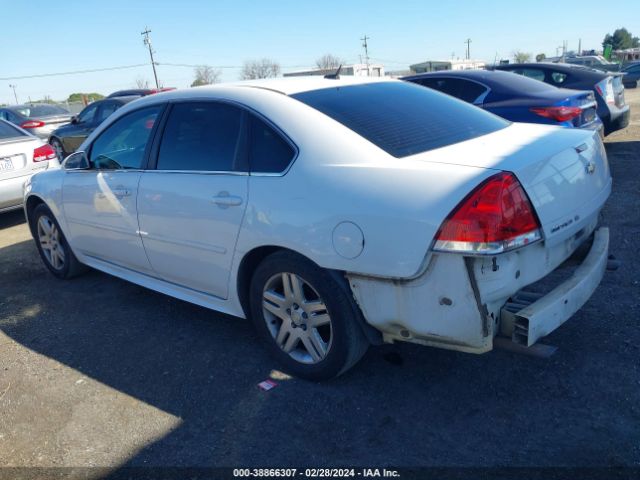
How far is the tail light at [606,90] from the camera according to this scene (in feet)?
27.3

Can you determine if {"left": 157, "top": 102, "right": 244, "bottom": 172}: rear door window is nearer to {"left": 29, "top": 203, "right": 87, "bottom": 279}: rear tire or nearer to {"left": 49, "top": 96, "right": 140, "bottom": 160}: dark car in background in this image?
{"left": 29, "top": 203, "right": 87, "bottom": 279}: rear tire

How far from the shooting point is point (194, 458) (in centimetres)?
262

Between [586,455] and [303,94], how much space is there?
234 centimetres

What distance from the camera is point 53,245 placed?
5.15 meters

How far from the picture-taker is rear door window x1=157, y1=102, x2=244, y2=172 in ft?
10.8

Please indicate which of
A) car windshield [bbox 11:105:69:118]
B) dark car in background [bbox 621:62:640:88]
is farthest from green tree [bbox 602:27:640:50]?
car windshield [bbox 11:105:69:118]

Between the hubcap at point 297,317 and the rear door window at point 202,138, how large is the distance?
73 centimetres

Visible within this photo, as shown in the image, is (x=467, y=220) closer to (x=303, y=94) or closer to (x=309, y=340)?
(x=309, y=340)

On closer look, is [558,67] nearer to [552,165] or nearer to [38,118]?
[552,165]

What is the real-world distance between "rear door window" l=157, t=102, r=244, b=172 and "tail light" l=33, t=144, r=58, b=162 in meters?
4.87

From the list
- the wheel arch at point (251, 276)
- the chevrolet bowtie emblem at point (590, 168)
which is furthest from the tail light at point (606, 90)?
the wheel arch at point (251, 276)

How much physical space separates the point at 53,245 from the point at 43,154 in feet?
10.5

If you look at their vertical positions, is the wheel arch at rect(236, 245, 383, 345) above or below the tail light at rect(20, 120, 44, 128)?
below

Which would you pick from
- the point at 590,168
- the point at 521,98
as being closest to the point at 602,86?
the point at 521,98
